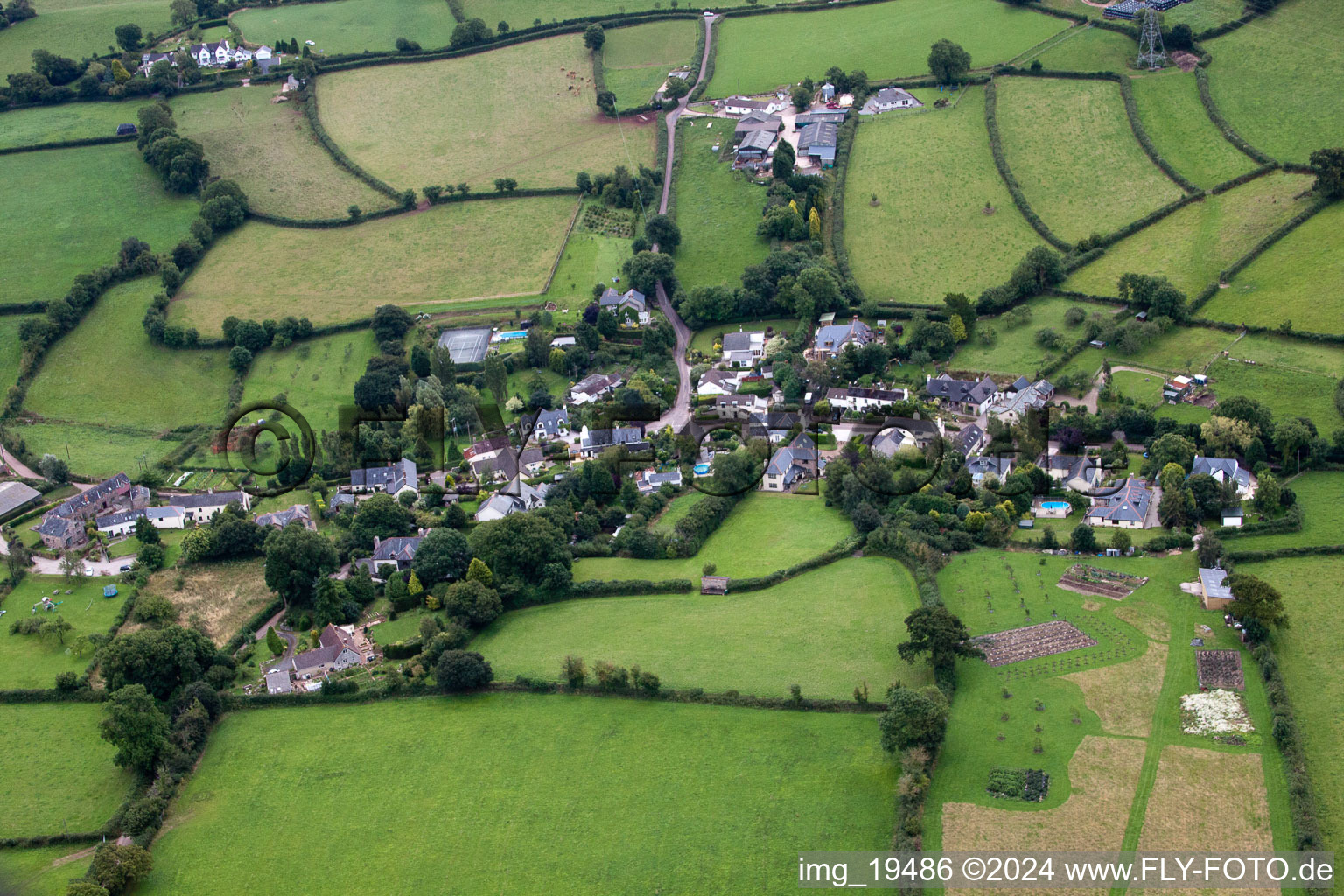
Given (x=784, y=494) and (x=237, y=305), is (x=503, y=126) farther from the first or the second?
(x=784, y=494)

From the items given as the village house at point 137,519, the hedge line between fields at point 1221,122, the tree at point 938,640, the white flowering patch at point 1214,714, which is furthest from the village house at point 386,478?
the hedge line between fields at point 1221,122

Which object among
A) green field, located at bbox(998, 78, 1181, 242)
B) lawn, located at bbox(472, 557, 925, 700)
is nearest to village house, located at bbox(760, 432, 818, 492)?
lawn, located at bbox(472, 557, 925, 700)

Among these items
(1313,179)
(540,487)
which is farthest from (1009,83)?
(540,487)

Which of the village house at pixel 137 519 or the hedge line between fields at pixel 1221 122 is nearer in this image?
the village house at pixel 137 519

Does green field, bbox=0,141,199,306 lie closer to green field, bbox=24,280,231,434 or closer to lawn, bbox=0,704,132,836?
green field, bbox=24,280,231,434

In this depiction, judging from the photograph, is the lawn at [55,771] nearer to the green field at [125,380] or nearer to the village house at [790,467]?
the green field at [125,380]

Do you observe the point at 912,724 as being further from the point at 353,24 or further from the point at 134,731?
the point at 353,24
